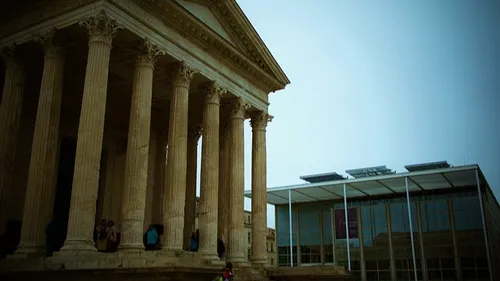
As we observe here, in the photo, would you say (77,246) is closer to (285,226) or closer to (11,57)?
(11,57)

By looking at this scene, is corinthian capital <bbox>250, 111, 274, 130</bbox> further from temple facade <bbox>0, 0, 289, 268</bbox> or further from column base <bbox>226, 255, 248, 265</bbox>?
column base <bbox>226, 255, 248, 265</bbox>

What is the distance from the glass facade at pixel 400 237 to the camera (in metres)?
45.2

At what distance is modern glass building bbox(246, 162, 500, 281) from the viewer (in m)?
44.3

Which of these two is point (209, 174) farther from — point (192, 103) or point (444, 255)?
point (444, 255)

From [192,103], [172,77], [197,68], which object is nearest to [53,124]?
[172,77]

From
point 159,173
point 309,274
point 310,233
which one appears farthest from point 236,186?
point 310,233

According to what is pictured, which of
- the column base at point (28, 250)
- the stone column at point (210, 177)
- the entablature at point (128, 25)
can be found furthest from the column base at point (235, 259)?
the column base at point (28, 250)

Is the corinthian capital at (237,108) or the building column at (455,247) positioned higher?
the corinthian capital at (237,108)

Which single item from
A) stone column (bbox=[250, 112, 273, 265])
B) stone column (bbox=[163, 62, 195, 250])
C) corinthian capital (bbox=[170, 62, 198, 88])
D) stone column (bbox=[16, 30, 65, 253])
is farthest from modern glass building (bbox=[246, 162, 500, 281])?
stone column (bbox=[16, 30, 65, 253])

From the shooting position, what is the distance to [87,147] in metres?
17.1

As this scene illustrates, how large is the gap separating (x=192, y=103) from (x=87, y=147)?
11.7m

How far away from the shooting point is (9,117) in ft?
65.7

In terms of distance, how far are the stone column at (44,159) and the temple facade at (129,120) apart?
41 millimetres

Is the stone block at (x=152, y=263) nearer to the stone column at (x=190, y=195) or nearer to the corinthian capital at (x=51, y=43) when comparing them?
the corinthian capital at (x=51, y=43)
